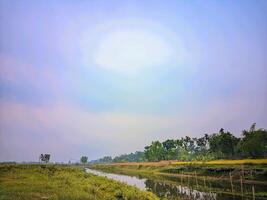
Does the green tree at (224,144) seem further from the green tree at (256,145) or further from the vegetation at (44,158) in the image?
the vegetation at (44,158)

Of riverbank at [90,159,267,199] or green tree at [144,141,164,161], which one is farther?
green tree at [144,141,164,161]

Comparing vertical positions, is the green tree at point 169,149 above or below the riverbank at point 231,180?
above

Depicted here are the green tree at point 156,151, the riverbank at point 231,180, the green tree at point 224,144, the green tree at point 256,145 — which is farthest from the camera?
the green tree at point 156,151

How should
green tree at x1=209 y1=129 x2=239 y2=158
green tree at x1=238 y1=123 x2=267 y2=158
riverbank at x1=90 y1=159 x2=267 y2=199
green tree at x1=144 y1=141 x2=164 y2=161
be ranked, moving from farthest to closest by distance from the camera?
green tree at x1=144 y1=141 x2=164 y2=161, green tree at x1=209 y1=129 x2=239 y2=158, green tree at x1=238 y1=123 x2=267 y2=158, riverbank at x1=90 y1=159 x2=267 y2=199

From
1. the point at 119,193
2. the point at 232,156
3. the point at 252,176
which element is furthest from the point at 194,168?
the point at 119,193

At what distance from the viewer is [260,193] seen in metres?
30.9

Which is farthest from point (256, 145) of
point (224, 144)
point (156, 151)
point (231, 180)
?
point (156, 151)

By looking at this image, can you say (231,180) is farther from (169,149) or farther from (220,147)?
(169,149)

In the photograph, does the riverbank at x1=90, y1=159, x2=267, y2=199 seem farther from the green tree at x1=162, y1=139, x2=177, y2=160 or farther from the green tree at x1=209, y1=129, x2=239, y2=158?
the green tree at x1=162, y1=139, x2=177, y2=160

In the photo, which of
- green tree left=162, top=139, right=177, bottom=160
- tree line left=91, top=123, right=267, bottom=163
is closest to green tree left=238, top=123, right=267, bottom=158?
tree line left=91, top=123, right=267, bottom=163

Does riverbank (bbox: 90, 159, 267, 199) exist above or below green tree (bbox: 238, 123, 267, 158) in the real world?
below

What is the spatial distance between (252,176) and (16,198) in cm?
3418

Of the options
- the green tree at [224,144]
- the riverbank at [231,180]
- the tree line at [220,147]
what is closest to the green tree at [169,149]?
the tree line at [220,147]

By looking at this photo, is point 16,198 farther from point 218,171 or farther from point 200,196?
point 218,171
